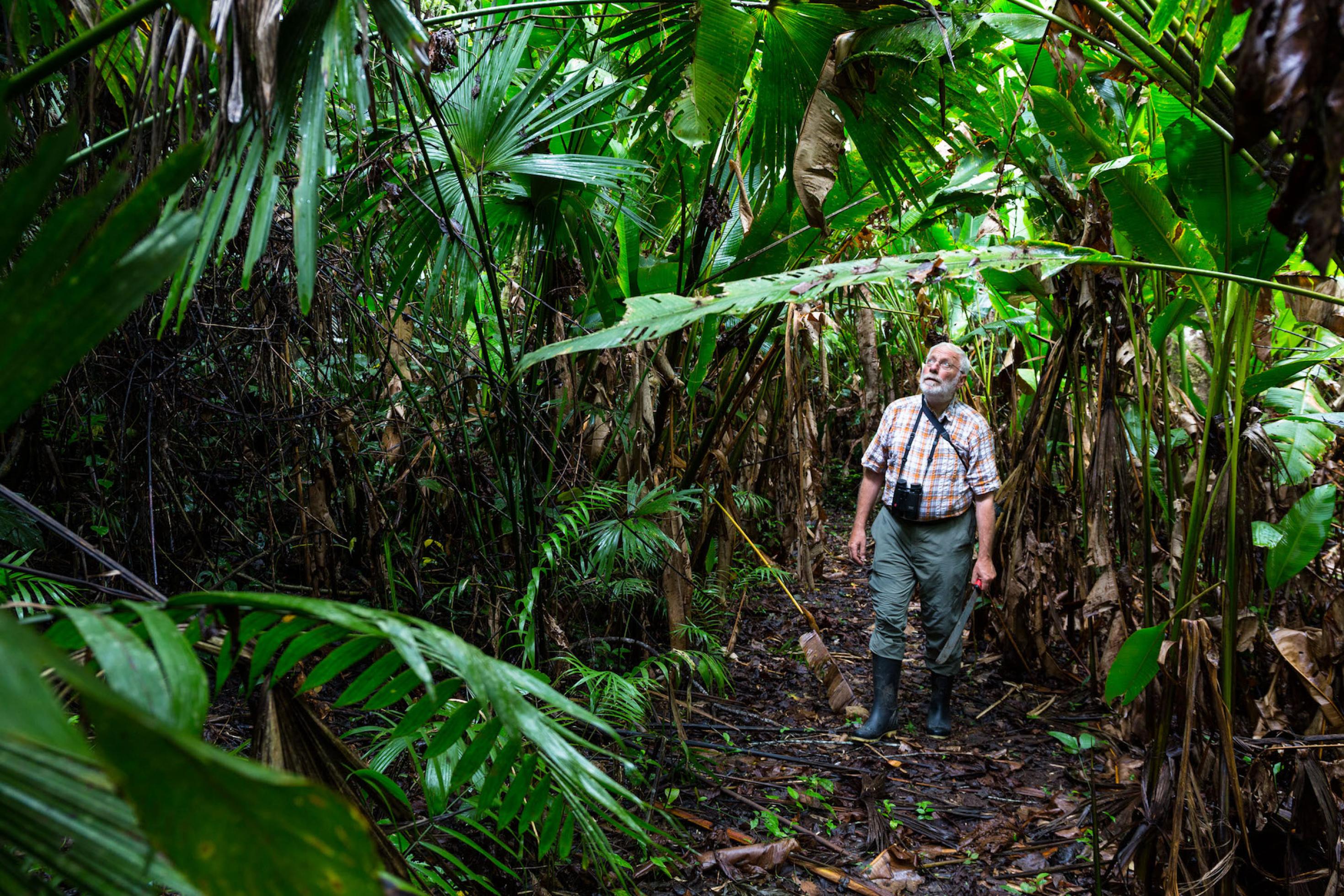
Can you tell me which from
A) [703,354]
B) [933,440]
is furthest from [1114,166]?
[933,440]

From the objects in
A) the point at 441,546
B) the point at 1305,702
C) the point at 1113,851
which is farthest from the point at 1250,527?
the point at 441,546

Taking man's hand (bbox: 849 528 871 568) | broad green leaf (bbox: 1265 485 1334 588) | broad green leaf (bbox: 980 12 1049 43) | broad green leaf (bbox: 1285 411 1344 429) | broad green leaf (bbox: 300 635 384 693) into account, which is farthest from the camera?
man's hand (bbox: 849 528 871 568)

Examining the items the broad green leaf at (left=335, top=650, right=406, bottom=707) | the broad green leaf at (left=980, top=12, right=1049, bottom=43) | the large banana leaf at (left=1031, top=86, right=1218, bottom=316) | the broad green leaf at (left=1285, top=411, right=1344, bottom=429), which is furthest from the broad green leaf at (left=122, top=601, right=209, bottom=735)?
the broad green leaf at (left=1285, top=411, right=1344, bottom=429)

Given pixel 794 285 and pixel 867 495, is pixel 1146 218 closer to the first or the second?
pixel 794 285

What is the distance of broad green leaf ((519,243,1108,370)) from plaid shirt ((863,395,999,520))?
2.14m

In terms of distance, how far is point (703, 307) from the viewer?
1824 millimetres

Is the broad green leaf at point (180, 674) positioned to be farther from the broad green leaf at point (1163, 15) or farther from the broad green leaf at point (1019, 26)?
the broad green leaf at point (1019, 26)

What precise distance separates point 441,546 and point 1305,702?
3.20m

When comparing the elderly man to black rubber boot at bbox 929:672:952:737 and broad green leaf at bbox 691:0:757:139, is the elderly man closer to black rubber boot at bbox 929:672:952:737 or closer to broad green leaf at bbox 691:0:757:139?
black rubber boot at bbox 929:672:952:737

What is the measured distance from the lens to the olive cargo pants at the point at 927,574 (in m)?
4.15

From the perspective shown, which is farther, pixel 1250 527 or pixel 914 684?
pixel 914 684

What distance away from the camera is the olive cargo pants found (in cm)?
415

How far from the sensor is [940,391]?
4098 mm

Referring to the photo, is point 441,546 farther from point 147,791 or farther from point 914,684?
point 147,791
